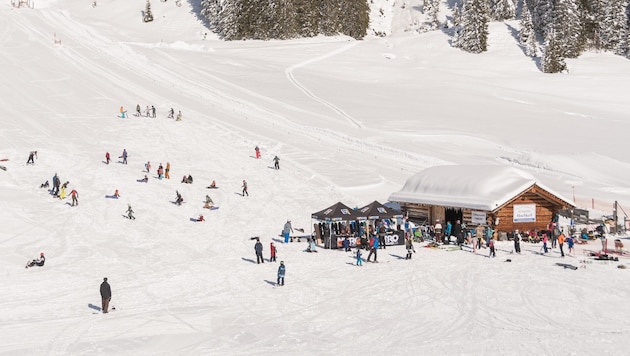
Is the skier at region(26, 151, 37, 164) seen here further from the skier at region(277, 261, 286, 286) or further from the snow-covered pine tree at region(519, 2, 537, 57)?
the snow-covered pine tree at region(519, 2, 537, 57)

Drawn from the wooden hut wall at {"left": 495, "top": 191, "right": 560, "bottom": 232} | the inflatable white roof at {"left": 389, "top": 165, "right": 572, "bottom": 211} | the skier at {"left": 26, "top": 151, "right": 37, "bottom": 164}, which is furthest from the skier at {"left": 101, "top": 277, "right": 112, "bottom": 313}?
the skier at {"left": 26, "top": 151, "right": 37, "bottom": 164}

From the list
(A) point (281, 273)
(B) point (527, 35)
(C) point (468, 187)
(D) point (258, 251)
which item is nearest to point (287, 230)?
(D) point (258, 251)

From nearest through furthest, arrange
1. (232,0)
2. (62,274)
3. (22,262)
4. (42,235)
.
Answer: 1. (62,274)
2. (22,262)
3. (42,235)
4. (232,0)

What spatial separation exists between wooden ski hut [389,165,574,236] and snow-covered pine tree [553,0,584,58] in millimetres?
53965

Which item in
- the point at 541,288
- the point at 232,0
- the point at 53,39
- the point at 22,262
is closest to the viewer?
the point at 541,288

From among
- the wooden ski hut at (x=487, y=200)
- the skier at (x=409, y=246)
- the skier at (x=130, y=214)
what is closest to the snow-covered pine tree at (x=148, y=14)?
the skier at (x=130, y=214)

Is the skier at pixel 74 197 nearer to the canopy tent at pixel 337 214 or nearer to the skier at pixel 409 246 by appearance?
the canopy tent at pixel 337 214

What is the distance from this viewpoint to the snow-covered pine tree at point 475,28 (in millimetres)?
82125

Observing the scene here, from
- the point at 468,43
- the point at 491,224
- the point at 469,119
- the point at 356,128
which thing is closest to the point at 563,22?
the point at 468,43

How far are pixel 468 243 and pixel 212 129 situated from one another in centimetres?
2569

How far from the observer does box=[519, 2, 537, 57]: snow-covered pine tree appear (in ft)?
255

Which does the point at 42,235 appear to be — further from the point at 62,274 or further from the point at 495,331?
the point at 495,331

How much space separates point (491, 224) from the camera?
1100 inches

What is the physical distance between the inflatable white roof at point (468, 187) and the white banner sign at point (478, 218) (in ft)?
1.28
